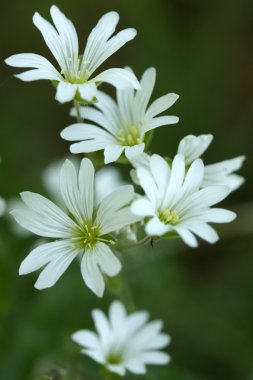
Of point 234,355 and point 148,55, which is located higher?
point 148,55

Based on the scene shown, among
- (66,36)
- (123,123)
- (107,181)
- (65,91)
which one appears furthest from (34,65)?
(107,181)

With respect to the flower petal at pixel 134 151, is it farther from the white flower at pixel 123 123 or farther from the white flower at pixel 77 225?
the white flower at pixel 77 225

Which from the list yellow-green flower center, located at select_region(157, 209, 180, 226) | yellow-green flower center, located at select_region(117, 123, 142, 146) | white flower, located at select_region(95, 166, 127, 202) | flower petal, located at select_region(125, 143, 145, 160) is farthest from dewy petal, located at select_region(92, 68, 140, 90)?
white flower, located at select_region(95, 166, 127, 202)

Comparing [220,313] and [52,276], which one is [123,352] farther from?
[220,313]

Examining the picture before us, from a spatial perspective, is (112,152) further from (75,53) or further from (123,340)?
(123,340)

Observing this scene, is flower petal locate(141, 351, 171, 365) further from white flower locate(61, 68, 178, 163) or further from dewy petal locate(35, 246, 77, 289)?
white flower locate(61, 68, 178, 163)

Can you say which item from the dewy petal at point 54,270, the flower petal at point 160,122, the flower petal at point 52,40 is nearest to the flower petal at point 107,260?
the dewy petal at point 54,270

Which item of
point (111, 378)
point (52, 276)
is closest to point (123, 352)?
point (111, 378)
